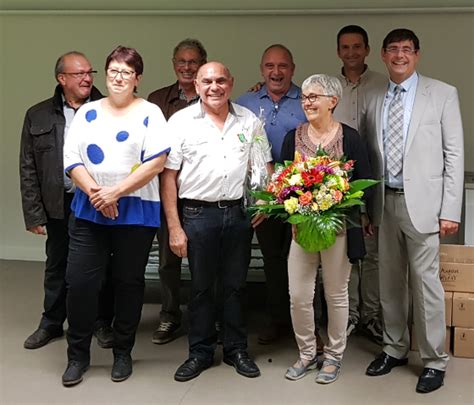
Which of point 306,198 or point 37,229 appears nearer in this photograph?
point 306,198

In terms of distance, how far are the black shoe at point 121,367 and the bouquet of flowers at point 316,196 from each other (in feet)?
3.84

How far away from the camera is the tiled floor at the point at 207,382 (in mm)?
3574

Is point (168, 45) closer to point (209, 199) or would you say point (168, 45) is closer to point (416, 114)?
point (209, 199)

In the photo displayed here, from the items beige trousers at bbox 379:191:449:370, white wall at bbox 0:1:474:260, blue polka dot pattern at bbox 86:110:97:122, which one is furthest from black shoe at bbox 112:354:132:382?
white wall at bbox 0:1:474:260

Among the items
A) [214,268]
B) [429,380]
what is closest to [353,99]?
[214,268]

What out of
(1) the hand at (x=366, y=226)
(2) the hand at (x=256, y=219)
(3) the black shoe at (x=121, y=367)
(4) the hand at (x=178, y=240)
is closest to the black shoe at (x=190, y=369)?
(3) the black shoe at (x=121, y=367)

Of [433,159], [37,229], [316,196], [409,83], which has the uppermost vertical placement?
[409,83]

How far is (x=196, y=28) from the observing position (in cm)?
582

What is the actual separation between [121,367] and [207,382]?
0.48 metres

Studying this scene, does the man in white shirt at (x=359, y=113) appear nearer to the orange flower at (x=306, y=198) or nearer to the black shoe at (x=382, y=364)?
the black shoe at (x=382, y=364)

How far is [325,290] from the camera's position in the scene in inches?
144

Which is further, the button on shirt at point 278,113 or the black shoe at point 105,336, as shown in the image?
the black shoe at point 105,336

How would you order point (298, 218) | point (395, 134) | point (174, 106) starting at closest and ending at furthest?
point (298, 218), point (395, 134), point (174, 106)

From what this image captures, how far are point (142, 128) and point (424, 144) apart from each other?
4.73 feet
